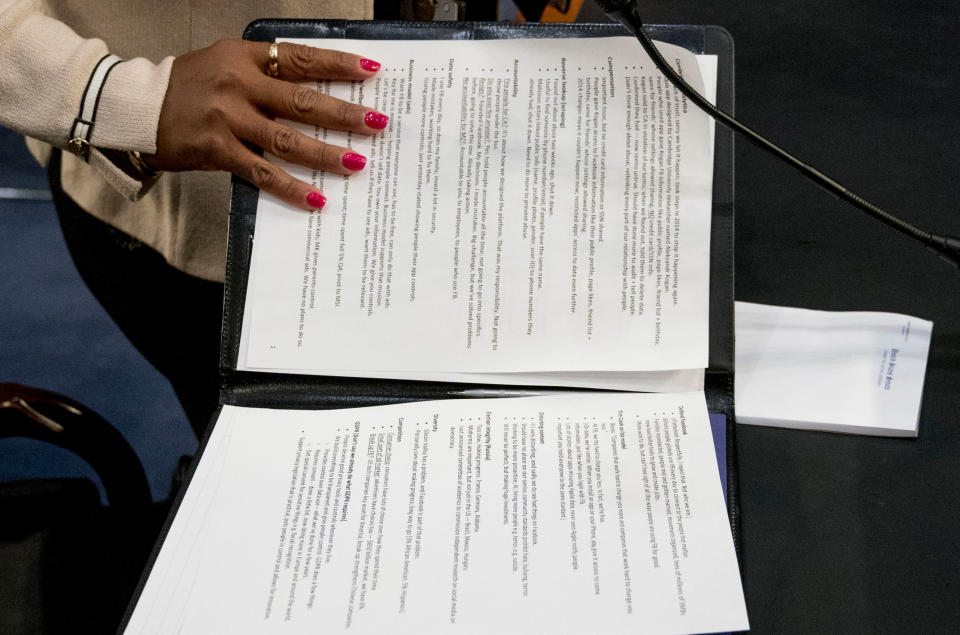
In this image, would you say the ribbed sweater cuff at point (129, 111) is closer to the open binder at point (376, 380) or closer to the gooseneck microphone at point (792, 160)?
the open binder at point (376, 380)

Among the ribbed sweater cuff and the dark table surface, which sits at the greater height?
the ribbed sweater cuff

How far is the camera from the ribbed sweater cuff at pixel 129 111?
62 centimetres

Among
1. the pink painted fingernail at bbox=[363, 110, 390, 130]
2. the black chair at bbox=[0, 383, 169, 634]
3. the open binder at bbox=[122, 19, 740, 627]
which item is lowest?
the black chair at bbox=[0, 383, 169, 634]

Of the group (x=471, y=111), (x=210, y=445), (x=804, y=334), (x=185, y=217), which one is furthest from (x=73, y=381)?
(x=804, y=334)

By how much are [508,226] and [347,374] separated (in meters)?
0.16

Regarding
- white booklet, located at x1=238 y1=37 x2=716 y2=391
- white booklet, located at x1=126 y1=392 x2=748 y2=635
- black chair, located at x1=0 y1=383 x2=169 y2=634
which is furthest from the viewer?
black chair, located at x1=0 y1=383 x2=169 y2=634

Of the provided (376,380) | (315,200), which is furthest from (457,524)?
(315,200)

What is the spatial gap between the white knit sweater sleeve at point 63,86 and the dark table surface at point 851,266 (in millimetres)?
519

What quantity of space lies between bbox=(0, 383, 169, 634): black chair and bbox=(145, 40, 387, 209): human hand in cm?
30

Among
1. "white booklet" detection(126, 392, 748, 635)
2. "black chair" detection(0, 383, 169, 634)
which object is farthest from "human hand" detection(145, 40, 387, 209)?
"black chair" detection(0, 383, 169, 634)

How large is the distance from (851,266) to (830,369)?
106 millimetres

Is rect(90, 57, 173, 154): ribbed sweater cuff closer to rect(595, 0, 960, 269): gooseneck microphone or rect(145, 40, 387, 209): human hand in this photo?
rect(145, 40, 387, 209): human hand

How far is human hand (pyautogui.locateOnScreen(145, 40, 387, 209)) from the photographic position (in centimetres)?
59

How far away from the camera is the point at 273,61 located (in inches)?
24.4
